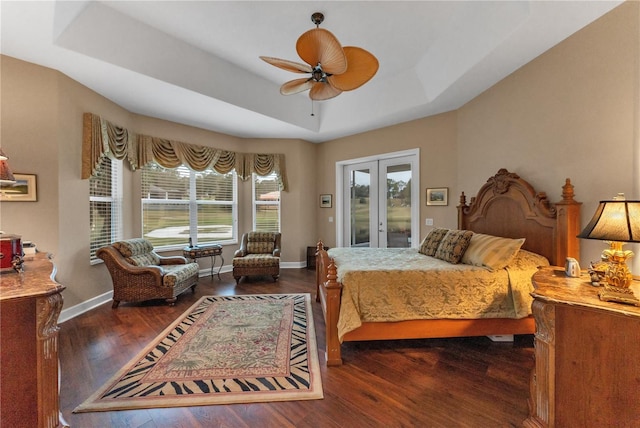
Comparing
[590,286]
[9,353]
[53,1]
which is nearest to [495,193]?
[590,286]

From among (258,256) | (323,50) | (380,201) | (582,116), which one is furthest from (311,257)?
(582,116)

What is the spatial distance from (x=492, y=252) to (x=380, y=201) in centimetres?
285

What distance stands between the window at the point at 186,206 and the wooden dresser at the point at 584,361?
4.99 meters

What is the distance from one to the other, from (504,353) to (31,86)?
5727 millimetres

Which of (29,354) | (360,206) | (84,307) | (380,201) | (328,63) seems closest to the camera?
(29,354)

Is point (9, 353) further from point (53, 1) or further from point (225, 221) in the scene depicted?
point (225, 221)

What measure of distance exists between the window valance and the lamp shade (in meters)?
5.04

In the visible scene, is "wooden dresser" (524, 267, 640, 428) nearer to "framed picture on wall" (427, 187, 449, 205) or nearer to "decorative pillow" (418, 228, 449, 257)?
"decorative pillow" (418, 228, 449, 257)

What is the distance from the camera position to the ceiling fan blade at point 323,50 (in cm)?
199

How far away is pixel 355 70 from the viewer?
7.89 ft

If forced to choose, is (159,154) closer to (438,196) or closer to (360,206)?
(360,206)

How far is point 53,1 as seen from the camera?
7.50 feet

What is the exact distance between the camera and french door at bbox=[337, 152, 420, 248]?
4844 millimetres

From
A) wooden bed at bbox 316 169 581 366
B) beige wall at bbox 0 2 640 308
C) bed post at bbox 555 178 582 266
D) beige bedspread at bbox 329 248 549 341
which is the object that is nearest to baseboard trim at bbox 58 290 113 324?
beige wall at bbox 0 2 640 308
